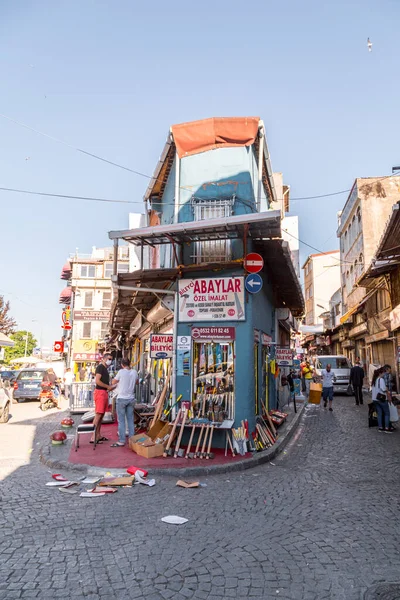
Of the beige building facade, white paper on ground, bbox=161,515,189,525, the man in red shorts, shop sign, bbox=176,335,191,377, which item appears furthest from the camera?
the beige building facade

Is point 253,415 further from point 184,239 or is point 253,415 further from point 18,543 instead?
point 18,543

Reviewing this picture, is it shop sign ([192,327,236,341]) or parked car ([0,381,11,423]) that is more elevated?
shop sign ([192,327,236,341])

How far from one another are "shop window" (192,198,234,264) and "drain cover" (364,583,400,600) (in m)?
7.29

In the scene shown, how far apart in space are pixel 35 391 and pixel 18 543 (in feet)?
74.4

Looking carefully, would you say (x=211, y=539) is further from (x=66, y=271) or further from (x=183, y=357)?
(x=66, y=271)

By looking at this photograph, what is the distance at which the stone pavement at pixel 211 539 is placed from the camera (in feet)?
12.8

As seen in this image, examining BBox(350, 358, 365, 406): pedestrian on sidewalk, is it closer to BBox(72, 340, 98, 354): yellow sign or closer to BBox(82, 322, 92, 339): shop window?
BBox(72, 340, 98, 354): yellow sign

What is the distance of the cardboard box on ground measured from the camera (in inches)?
351

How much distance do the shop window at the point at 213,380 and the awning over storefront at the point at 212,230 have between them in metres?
2.34

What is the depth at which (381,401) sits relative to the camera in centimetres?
1266

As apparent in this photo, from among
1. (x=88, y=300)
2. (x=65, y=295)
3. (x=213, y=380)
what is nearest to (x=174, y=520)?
(x=213, y=380)

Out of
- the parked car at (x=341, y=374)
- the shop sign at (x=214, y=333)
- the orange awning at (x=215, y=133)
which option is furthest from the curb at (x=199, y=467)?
the parked car at (x=341, y=374)

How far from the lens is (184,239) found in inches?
400

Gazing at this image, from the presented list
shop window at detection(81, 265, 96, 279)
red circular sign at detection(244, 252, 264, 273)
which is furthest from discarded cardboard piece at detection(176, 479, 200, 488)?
shop window at detection(81, 265, 96, 279)
